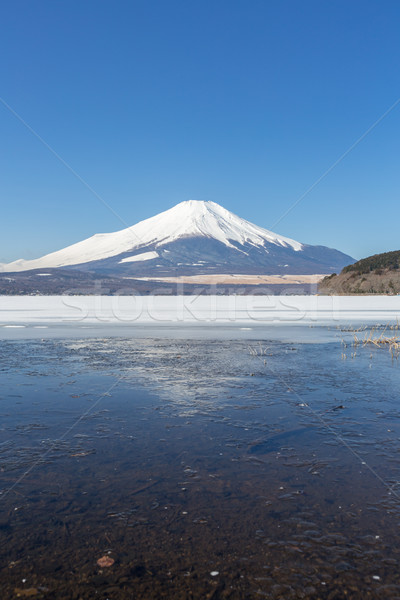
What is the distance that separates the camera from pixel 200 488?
4383mm

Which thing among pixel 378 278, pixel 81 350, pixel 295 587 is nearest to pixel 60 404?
pixel 295 587

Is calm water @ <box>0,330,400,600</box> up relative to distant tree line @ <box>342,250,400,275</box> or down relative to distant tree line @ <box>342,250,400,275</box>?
down

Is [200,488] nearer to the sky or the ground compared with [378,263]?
nearer to the ground

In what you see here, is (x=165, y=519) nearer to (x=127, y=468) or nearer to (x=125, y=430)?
(x=127, y=468)

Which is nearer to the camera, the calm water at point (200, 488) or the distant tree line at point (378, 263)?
the calm water at point (200, 488)

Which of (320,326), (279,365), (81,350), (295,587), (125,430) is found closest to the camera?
(295,587)

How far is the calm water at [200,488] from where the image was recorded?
10.2 feet

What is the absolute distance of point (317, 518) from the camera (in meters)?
3.83

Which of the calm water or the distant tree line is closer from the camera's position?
the calm water

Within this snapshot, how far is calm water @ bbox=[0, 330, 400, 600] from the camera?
3.10 meters

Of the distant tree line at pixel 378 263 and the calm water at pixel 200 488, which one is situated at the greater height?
the distant tree line at pixel 378 263

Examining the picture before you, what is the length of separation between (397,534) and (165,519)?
1.74 metres

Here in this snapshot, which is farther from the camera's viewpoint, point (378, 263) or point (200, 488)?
point (378, 263)

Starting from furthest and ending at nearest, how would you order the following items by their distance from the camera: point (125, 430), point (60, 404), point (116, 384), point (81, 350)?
point (81, 350)
point (116, 384)
point (60, 404)
point (125, 430)
